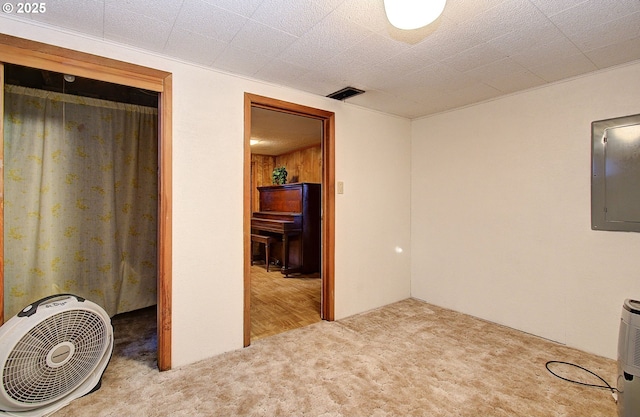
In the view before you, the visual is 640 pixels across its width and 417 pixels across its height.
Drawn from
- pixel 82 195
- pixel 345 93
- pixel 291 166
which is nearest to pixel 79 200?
pixel 82 195

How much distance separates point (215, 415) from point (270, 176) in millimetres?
5444

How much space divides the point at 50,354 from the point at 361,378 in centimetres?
179

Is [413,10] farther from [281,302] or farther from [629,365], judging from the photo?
[281,302]

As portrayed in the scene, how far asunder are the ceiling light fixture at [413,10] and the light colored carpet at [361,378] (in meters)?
1.95

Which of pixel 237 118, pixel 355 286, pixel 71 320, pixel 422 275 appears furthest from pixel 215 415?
pixel 422 275

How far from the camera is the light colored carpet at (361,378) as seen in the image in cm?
171

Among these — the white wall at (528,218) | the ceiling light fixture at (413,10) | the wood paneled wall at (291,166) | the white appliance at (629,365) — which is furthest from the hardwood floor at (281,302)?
the ceiling light fixture at (413,10)

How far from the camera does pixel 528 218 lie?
8.95 feet

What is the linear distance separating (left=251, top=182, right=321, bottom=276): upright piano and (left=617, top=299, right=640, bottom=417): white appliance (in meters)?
3.75

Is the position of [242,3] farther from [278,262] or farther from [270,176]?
[270,176]

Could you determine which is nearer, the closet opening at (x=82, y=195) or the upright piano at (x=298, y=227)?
the closet opening at (x=82, y=195)

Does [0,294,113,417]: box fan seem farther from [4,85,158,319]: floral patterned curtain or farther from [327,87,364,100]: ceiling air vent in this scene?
[327,87,364,100]: ceiling air vent

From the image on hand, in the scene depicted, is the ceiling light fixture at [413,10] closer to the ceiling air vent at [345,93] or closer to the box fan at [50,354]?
the ceiling air vent at [345,93]

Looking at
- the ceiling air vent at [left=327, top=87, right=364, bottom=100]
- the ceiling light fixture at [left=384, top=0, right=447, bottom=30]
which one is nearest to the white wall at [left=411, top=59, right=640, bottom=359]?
the ceiling air vent at [left=327, top=87, right=364, bottom=100]
